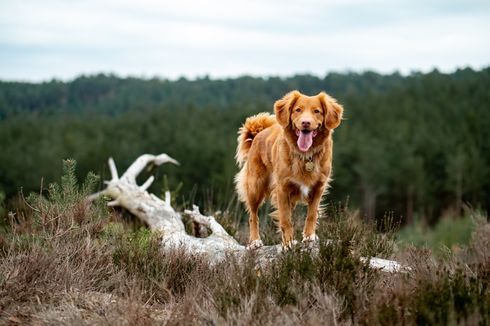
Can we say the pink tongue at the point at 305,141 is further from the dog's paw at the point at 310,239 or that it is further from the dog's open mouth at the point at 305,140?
the dog's paw at the point at 310,239

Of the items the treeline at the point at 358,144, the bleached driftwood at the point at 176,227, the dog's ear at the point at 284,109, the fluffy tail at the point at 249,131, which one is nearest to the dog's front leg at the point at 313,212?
the bleached driftwood at the point at 176,227

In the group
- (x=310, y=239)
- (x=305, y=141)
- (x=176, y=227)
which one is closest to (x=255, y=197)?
(x=176, y=227)

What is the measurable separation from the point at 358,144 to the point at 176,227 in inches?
2322

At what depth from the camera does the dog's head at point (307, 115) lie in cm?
618

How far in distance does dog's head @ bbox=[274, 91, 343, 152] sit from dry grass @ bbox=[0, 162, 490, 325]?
35.9 inches

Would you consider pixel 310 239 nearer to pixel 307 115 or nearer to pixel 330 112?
pixel 307 115

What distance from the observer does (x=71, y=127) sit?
306 ft

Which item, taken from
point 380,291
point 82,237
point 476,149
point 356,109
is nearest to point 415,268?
point 380,291

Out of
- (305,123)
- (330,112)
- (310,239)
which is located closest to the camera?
(310,239)

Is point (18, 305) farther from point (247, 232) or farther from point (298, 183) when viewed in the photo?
point (247, 232)

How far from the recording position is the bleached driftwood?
5.70 metres

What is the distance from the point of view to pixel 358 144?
2559 inches

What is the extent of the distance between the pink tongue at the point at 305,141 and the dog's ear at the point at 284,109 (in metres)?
0.27

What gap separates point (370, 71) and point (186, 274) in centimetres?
14841
